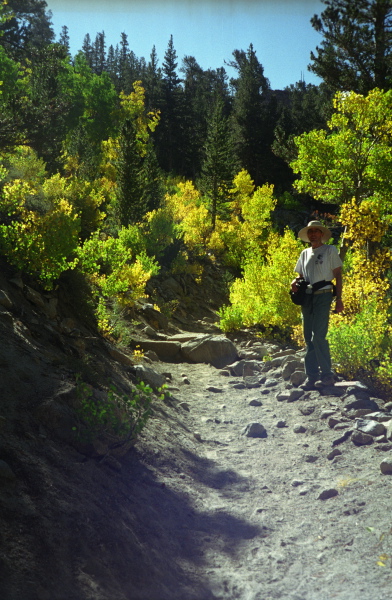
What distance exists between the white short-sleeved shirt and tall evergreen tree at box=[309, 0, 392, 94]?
1210 centimetres

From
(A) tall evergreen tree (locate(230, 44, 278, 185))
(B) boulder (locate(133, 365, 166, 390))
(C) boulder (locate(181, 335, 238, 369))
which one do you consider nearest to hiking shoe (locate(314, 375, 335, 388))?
(B) boulder (locate(133, 365, 166, 390))

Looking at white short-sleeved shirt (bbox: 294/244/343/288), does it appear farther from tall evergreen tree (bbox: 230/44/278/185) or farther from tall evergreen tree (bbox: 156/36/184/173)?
tall evergreen tree (bbox: 156/36/184/173)

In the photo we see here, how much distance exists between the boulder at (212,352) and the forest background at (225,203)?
1.35 meters

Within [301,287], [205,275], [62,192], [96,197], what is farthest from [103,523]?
[205,275]

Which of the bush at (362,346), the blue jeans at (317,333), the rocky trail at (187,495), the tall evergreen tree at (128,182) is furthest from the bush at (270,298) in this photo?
the tall evergreen tree at (128,182)

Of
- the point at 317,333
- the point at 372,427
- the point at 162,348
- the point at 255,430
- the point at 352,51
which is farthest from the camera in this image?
the point at 352,51

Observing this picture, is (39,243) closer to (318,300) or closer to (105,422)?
(105,422)

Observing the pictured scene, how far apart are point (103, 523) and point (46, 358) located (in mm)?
2457

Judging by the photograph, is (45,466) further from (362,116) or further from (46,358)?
(362,116)

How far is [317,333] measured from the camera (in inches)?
245

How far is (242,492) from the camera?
12.6 feet

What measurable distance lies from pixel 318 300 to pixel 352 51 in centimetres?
1422

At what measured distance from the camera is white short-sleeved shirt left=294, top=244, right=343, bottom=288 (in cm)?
615

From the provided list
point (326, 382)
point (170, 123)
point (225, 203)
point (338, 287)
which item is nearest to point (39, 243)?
point (338, 287)
